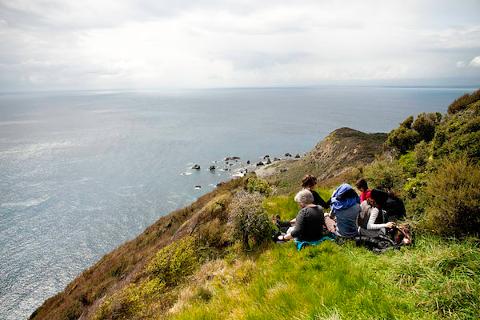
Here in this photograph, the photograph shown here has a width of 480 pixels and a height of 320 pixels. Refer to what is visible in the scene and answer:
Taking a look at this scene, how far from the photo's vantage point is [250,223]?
8852mm

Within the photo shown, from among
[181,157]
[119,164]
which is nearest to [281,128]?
[181,157]

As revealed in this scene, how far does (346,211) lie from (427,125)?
20.3 meters

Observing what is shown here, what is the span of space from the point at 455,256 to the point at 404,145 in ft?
68.5

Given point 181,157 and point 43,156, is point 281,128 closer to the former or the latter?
point 181,157

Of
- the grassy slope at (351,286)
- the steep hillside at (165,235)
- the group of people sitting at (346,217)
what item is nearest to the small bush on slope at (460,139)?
the group of people sitting at (346,217)

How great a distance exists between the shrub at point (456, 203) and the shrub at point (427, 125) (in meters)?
18.8

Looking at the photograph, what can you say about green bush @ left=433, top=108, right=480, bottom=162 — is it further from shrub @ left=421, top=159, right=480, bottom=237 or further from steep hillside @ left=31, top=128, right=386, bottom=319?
steep hillside @ left=31, top=128, right=386, bottom=319

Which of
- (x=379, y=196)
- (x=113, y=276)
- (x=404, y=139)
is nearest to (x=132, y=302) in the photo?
(x=379, y=196)

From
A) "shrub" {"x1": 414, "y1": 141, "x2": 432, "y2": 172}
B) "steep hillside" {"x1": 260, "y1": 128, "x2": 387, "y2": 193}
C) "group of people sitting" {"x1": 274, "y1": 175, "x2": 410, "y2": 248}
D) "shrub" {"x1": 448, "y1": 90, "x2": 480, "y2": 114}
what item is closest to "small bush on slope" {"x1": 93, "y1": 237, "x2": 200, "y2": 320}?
"group of people sitting" {"x1": 274, "y1": 175, "x2": 410, "y2": 248}

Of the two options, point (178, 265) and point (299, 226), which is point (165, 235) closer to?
point (178, 265)

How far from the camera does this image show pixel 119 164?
9706 cm

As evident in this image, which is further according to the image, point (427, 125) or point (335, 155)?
point (335, 155)

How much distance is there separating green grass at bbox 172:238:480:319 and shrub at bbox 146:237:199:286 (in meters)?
4.40

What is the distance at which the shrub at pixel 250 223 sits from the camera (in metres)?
8.95
